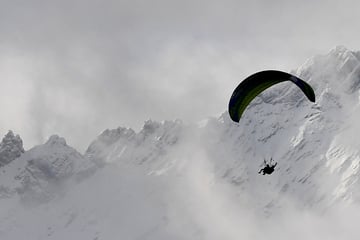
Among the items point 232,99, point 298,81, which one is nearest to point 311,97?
point 298,81

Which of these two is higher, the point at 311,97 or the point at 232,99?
the point at 232,99

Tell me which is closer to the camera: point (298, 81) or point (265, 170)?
point (298, 81)

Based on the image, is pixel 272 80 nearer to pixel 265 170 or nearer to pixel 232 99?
pixel 232 99

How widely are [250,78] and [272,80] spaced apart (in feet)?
5.78

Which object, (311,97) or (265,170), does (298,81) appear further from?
(265,170)

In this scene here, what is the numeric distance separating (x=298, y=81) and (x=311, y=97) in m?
1.60

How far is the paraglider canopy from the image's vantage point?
63.6 m

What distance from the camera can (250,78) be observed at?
213 feet

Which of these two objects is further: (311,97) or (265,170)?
(265,170)

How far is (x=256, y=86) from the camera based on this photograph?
217ft

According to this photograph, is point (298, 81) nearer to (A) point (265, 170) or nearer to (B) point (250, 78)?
(B) point (250, 78)

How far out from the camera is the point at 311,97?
6350 cm

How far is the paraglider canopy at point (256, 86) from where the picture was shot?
6362 centimetres

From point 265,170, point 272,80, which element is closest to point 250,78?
point 272,80
